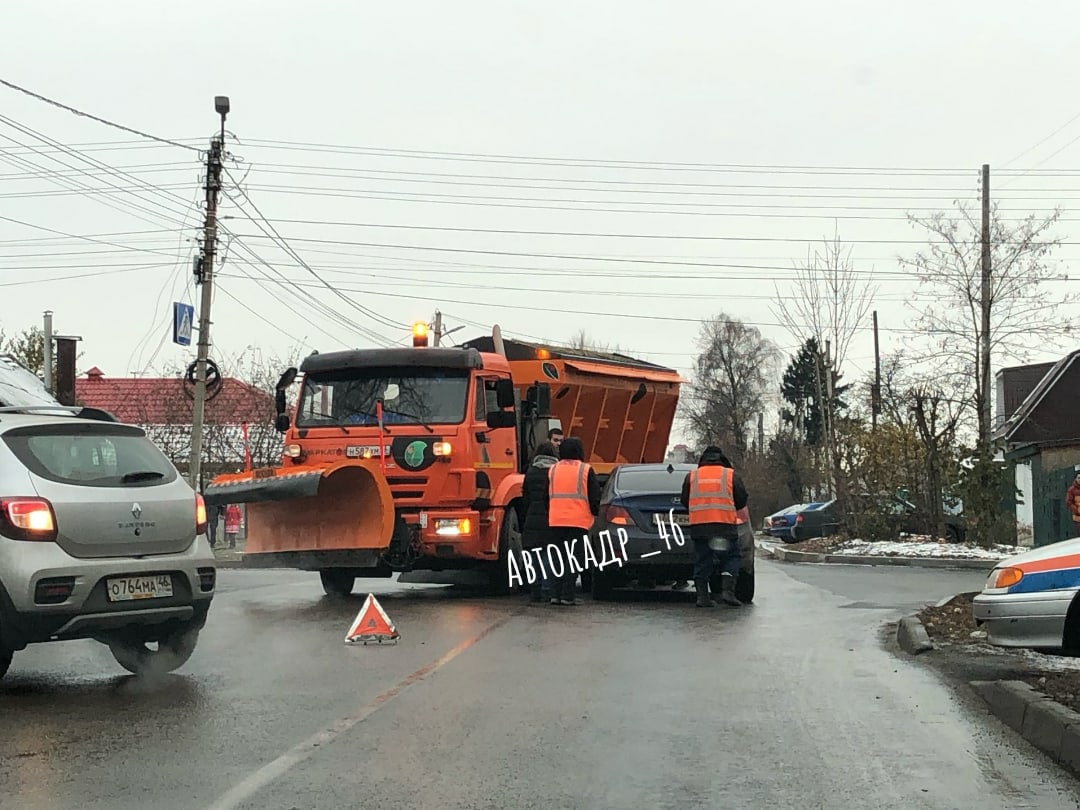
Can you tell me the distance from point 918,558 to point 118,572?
799 inches

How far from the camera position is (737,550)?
13.9 metres

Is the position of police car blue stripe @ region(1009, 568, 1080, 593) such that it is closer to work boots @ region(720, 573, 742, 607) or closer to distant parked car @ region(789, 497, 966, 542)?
work boots @ region(720, 573, 742, 607)

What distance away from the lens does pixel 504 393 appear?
49.2 ft

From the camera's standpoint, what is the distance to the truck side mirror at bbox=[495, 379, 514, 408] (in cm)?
1494

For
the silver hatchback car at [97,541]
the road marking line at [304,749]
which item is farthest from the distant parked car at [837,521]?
the silver hatchback car at [97,541]

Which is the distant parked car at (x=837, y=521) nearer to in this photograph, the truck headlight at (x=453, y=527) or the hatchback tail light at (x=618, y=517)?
the hatchback tail light at (x=618, y=517)

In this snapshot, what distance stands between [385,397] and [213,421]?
28718 millimetres

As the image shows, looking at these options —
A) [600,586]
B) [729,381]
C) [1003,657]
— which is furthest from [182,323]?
[729,381]

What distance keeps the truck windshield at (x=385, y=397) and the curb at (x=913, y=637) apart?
5.37m

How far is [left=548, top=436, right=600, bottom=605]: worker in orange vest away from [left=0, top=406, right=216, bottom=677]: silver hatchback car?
5.55 metres

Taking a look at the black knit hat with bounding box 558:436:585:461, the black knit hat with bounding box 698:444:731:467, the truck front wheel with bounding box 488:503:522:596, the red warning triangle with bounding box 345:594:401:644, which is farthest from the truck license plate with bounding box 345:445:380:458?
the red warning triangle with bounding box 345:594:401:644

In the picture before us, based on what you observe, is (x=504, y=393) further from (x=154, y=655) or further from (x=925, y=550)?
(x=925, y=550)

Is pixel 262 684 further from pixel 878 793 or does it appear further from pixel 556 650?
pixel 878 793

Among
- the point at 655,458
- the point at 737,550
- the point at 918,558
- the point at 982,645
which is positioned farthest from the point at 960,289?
the point at 982,645
